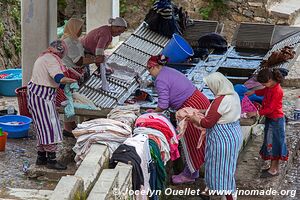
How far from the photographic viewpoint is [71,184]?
553 centimetres

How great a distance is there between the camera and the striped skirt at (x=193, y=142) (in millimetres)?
8086

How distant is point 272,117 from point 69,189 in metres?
3.60

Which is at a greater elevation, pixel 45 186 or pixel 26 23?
pixel 26 23

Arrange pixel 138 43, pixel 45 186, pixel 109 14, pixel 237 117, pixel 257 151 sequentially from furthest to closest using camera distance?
pixel 109 14 < pixel 138 43 < pixel 257 151 < pixel 45 186 < pixel 237 117

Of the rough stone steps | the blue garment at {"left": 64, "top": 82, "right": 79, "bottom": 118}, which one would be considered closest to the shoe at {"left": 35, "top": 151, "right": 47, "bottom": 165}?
the blue garment at {"left": 64, "top": 82, "right": 79, "bottom": 118}

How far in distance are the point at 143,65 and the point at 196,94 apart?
316cm

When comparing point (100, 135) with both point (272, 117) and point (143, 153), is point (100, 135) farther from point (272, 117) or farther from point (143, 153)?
point (272, 117)

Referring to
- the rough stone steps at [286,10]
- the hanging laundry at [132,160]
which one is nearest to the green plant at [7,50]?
the rough stone steps at [286,10]

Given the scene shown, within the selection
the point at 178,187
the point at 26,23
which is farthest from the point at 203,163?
the point at 26,23

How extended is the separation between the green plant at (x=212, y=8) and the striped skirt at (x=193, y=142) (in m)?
10.6

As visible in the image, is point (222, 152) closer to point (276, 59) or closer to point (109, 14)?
point (276, 59)

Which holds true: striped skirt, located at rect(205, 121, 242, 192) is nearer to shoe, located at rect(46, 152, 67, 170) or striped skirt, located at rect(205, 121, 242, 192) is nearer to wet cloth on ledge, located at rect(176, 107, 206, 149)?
wet cloth on ledge, located at rect(176, 107, 206, 149)

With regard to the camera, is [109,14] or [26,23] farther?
[109,14]

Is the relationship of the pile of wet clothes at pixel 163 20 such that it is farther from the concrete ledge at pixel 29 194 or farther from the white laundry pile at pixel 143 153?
the concrete ledge at pixel 29 194
